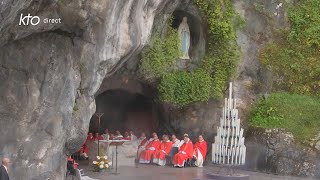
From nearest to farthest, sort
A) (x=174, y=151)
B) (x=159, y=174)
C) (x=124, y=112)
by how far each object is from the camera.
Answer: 1. (x=159, y=174)
2. (x=174, y=151)
3. (x=124, y=112)

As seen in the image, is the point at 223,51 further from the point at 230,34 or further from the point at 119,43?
the point at 119,43

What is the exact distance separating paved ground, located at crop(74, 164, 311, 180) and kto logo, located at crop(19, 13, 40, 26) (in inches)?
270

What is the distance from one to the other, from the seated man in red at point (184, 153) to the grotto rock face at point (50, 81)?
6394mm

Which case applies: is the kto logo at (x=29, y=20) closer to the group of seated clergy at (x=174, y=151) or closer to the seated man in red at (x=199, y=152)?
the group of seated clergy at (x=174, y=151)

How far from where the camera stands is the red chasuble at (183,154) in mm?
23531

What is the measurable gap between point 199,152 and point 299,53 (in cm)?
553

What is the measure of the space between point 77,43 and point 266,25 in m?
10.8

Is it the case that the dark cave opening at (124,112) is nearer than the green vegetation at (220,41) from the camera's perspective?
No

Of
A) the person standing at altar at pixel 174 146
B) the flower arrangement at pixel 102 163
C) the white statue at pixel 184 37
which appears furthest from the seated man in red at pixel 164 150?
the white statue at pixel 184 37

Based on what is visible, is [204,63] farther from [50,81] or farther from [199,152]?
[50,81]

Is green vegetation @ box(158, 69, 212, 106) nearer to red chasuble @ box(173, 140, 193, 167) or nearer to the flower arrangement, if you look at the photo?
red chasuble @ box(173, 140, 193, 167)

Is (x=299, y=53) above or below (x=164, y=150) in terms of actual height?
above

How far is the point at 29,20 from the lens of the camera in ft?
46.8

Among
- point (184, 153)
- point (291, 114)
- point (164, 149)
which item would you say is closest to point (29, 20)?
point (184, 153)
